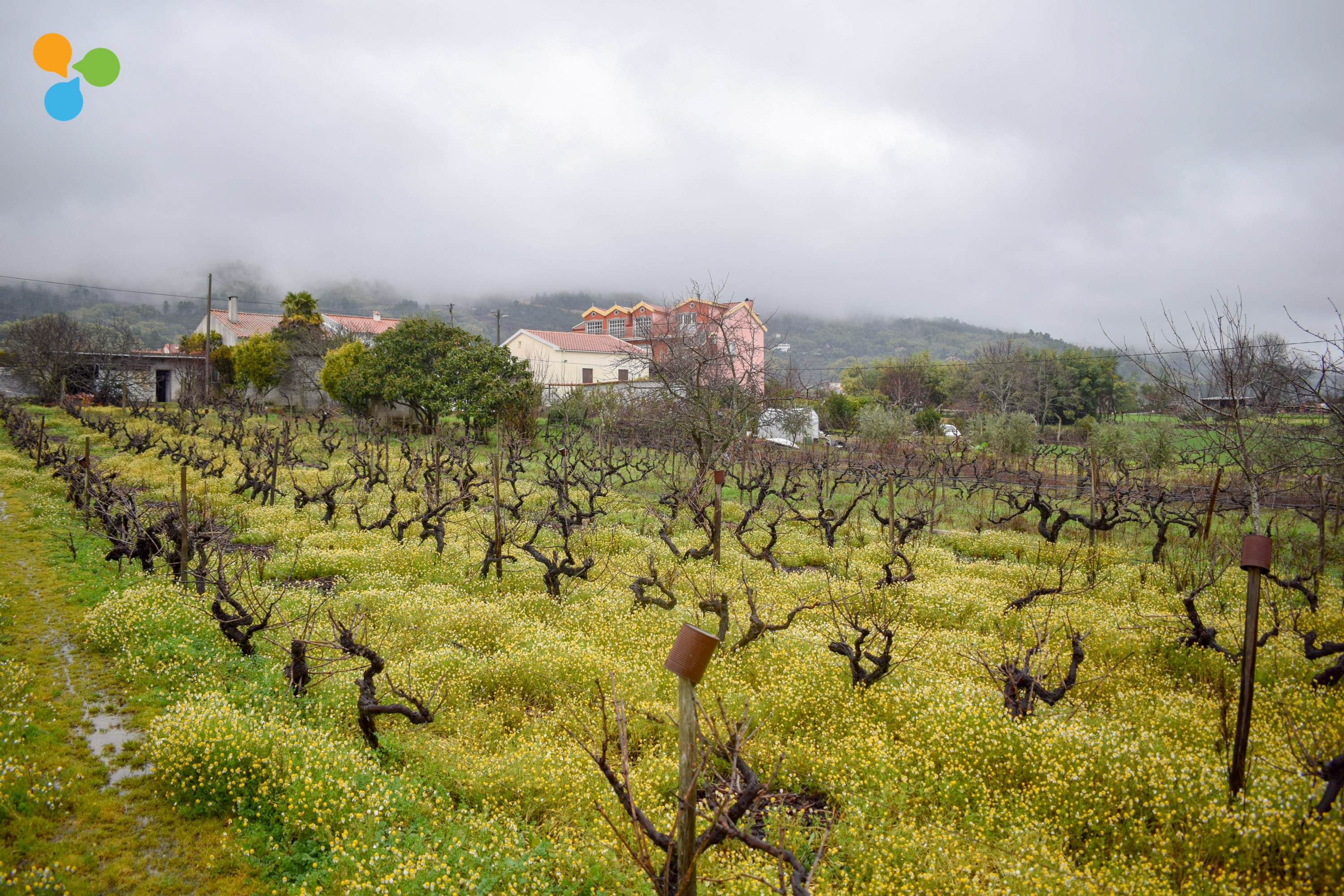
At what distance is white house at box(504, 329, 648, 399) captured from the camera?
5053cm

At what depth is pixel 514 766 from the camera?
5.78 meters

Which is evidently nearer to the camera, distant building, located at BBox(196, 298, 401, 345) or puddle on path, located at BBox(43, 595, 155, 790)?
puddle on path, located at BBox(43, 595, 155, 790)

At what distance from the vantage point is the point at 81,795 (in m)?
5.38

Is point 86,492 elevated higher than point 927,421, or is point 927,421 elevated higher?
point 927,421

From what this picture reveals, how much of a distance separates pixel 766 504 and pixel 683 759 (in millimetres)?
19322

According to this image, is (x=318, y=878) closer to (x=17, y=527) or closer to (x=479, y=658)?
(x=479, y=658)

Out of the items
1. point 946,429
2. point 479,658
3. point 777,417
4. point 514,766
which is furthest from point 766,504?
point 946,429

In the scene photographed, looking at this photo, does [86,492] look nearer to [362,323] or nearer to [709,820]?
[709,820]

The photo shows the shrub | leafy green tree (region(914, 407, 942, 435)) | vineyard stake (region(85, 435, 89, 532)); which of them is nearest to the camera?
vineyard stake (region(85, 435, 89, 532))

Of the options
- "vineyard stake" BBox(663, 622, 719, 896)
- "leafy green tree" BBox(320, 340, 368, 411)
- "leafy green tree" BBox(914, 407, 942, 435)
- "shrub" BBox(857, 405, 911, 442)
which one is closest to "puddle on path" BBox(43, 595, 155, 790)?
"vineyard stake" BBox(663, 622, 719, 896)

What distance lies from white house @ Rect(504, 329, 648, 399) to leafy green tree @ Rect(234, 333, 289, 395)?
15.1m

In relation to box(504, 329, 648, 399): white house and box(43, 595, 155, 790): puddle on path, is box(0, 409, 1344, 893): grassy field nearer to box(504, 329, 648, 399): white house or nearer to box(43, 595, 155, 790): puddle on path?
box(43, 595, 155, 790): puddle on path

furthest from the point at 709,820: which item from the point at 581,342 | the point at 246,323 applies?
the point at 246,323

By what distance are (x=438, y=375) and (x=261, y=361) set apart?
58.7 feet
